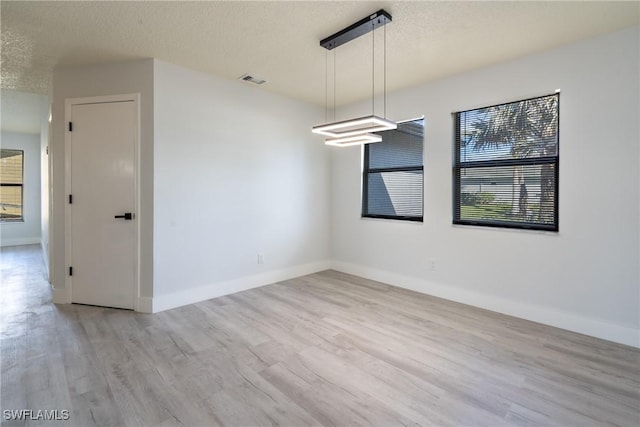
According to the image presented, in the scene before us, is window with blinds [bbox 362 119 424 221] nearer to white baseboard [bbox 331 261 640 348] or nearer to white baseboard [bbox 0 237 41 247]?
white baseboard [bbox 331 261 640 348]

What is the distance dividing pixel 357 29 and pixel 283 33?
66cm

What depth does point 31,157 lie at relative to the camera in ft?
25.6

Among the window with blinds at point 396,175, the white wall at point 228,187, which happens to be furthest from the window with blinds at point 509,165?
the white wall at point 228,187

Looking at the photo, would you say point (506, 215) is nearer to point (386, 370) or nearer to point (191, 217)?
point (386, 370)

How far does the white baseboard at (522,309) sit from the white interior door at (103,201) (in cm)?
329

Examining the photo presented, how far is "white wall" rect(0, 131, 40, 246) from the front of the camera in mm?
7594

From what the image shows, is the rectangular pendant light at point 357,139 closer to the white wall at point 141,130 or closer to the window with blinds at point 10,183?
the white wall at point 141,130

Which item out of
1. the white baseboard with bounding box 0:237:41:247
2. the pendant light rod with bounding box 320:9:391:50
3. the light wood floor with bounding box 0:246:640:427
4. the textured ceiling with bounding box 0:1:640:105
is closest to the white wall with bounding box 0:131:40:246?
the white baseboard with bounding box 0:237:41:247

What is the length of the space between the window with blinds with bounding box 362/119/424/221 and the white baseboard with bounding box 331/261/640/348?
884mm

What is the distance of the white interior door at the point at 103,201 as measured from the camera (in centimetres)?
349

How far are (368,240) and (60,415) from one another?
384 cm
